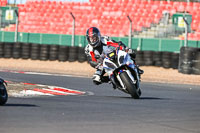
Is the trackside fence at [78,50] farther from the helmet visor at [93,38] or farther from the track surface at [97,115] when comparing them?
the track surface at [97,115]

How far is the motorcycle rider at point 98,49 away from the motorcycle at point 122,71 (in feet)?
0.80

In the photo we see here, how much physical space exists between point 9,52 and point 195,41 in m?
9.03

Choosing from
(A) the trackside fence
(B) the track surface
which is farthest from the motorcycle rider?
(A) the trackside fence

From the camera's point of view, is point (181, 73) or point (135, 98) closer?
point (135, 98)

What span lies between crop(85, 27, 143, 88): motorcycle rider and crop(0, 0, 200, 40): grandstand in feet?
54.3

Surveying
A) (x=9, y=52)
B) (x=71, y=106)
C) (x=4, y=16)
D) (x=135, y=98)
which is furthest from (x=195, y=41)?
(x=71, y=106)

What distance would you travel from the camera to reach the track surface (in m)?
6.82

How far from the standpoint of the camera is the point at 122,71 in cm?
1129

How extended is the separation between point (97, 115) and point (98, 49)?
396 centimetres

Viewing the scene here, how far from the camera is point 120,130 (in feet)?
22.1

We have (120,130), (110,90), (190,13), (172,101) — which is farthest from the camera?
(190,13)

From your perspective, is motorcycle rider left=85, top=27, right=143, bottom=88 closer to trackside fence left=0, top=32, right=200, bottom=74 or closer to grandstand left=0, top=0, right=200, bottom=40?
trackside fence left=0, top=32, right=200, bottom=74

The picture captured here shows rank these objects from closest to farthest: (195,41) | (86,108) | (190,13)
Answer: (86,108) < (195,41) < (190,13)

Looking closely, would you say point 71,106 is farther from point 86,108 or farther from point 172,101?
point 172,101
